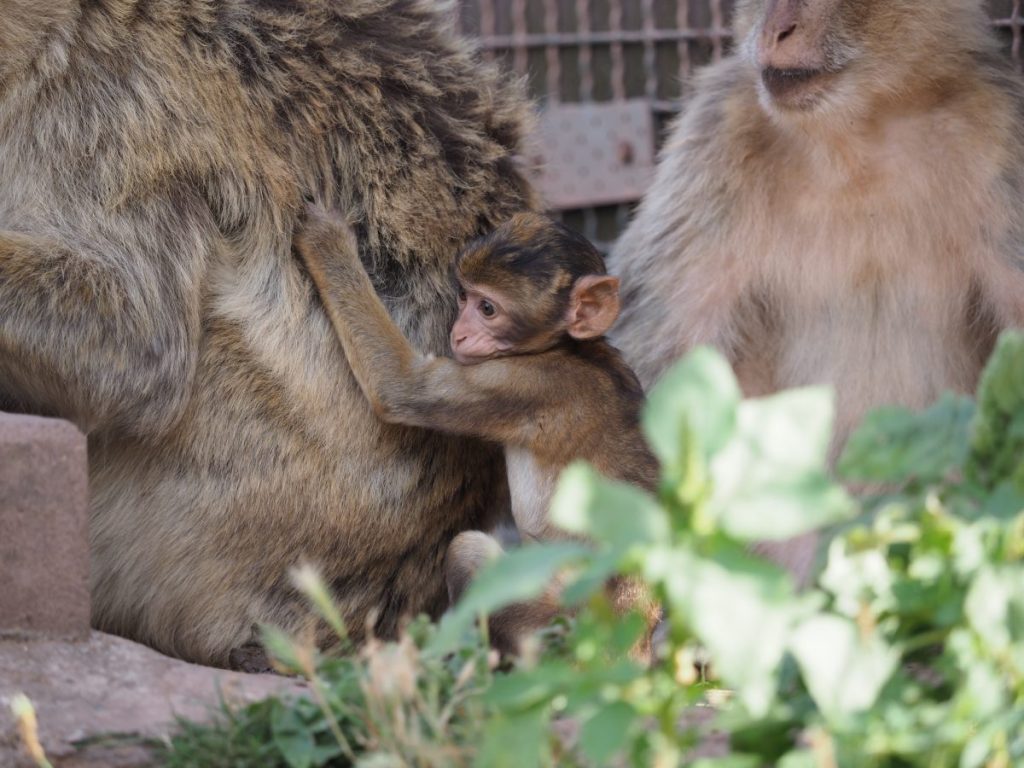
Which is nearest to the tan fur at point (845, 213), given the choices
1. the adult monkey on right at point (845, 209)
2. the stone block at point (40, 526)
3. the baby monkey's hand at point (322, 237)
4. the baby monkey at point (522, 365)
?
the adult monkey on right at point (845, 209)

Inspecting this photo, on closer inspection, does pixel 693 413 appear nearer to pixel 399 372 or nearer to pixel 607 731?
pixel 607 731

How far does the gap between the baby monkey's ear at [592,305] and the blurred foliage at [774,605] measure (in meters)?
1.14

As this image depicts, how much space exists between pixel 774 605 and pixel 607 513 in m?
0.20

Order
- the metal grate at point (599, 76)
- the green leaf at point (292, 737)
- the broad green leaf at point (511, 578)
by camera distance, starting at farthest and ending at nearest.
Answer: the metal grate at point (599, 76) → the green leaf at point (292, 737) → the broad green leaf at point (511, 578)

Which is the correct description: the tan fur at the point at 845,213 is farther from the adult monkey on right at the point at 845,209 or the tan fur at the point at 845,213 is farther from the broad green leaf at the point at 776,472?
the broad green leaf at the point at 776,472

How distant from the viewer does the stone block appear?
9.02 ft

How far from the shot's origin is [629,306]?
371 centimetres

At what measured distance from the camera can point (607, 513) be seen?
165 centimetres

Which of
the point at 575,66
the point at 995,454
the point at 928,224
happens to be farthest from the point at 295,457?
the point at 575,66

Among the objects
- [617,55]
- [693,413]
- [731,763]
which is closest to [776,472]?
[693,413]

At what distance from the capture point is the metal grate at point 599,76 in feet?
22.0

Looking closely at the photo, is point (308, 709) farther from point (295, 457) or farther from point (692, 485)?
point (295, 457)

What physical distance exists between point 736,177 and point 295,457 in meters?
1.12

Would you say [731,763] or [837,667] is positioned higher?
[837,667]
